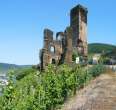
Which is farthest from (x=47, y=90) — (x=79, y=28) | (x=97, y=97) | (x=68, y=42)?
(x=79, y=28)

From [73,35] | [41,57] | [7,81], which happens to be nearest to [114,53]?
[73,35]

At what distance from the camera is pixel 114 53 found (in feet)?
317

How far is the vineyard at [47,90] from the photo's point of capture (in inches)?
1368

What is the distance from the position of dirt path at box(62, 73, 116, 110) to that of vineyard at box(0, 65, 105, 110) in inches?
44.2

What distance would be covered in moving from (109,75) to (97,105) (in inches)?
645

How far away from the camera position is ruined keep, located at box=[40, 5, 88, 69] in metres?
84.8

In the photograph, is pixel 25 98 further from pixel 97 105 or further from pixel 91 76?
pixel 91 76

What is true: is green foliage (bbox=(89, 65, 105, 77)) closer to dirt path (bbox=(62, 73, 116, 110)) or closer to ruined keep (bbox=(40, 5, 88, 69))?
dirt path (bbox=(62, 73, 116, 110))

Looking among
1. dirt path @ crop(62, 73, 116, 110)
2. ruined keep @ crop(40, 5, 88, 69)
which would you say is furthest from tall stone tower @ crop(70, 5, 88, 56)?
dirt path @ crop(62, 73, 116, 110)

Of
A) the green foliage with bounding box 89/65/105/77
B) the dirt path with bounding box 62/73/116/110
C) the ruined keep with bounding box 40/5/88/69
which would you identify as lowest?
the dirt path with bounding box 62/73/116/110

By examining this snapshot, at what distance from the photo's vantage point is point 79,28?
→ 89.4 meters

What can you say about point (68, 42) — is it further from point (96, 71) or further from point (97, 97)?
point (97, 97)

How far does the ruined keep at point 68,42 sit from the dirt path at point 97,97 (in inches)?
952

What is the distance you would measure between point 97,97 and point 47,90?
5.70 meters
